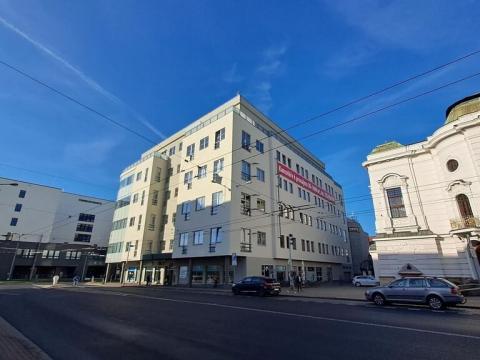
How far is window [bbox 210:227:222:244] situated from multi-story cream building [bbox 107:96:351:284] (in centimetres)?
11

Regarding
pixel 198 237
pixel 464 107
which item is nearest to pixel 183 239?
pixel 198 237

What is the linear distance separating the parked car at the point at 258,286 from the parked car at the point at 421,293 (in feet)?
26.2

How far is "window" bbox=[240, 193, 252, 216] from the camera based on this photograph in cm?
3131

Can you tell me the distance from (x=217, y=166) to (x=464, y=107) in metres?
24.5

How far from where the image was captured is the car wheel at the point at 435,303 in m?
12.9

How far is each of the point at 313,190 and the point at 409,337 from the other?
4197 cm

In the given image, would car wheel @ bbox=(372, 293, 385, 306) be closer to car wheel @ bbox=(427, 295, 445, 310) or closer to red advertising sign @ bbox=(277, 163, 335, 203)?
car wheel @ bbox=(427, 295, 445, 310)

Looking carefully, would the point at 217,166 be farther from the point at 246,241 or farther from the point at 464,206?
the point at 464,206

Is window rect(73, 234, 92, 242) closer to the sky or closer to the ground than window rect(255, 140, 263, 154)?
closer to the ground

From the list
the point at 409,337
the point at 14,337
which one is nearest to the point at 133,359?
the point at 14,337

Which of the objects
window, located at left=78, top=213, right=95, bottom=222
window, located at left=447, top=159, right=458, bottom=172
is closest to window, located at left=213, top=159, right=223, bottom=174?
window, located at left=447, top=159, right=458, bottom=172

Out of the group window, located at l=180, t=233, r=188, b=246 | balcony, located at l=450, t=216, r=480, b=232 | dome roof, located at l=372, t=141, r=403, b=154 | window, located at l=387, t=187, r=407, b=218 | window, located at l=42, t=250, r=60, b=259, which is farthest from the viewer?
window, located at l=42, t=250, r=60, b=259

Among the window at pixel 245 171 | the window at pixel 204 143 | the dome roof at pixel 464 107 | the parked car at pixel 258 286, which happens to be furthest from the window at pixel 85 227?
the dome roof at pixel 464 107

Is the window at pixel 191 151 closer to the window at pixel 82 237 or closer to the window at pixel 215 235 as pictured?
the window at pixel 215 235
